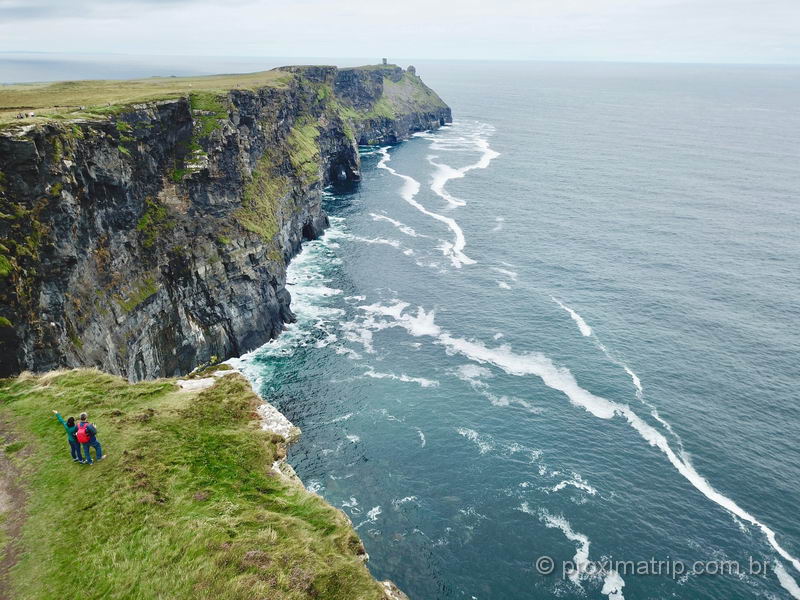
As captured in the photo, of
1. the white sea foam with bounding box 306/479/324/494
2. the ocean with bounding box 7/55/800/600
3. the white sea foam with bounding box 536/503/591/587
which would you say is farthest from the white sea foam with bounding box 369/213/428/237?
the white sea foam with bounding box 536/503/591/587

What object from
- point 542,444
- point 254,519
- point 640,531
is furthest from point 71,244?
point 640,531

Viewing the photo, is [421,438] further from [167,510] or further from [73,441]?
[73,441]

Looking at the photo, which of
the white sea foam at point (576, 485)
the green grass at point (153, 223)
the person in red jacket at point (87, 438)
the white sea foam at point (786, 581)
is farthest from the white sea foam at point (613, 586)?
the green grass at point (153, 223)

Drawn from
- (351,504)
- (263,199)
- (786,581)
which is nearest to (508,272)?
(263,199)

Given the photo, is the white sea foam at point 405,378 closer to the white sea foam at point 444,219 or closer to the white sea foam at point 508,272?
the white sea foam at point 508,272

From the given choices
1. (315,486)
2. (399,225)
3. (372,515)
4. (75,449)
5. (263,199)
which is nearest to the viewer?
(75,449)
